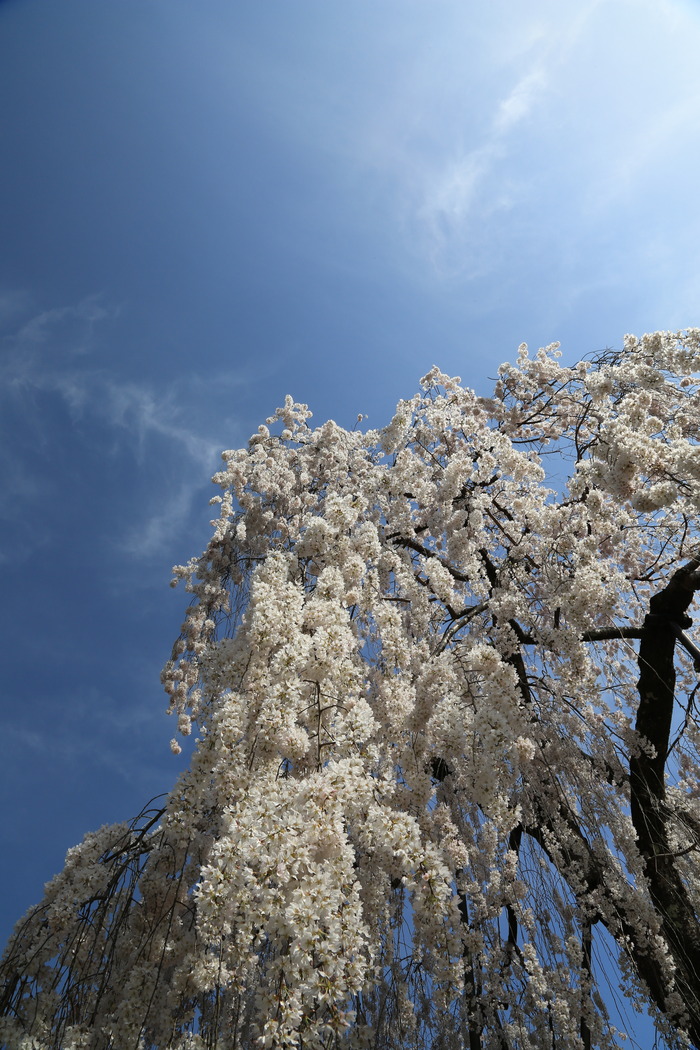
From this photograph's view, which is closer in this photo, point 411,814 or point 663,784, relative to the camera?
point 411,814

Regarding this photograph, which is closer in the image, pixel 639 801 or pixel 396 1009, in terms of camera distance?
pixel 396 1009

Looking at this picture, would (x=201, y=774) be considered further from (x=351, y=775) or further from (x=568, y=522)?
(x=568, y=522)

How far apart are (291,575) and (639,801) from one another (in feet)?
10.0

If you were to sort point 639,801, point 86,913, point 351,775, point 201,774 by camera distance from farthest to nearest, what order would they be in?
1. point 639,801
2. point 86,913
3. point 201,774
4. point 351,775

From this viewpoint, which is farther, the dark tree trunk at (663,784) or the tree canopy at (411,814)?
the dark tree trunk at (663,784)

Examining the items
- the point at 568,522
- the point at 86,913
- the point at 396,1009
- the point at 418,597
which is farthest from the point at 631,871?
the point at 86,913

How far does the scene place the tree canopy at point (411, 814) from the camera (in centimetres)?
209

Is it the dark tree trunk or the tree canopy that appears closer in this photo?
the tree canopy

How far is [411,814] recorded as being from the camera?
2.86 metres

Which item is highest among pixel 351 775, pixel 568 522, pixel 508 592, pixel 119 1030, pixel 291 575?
pixel 568 522

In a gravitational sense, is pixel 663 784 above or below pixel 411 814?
above

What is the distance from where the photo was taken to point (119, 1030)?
2324 mm

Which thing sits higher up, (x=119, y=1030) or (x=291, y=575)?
(x=291, y=575)

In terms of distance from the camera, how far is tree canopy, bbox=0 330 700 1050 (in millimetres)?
2088
